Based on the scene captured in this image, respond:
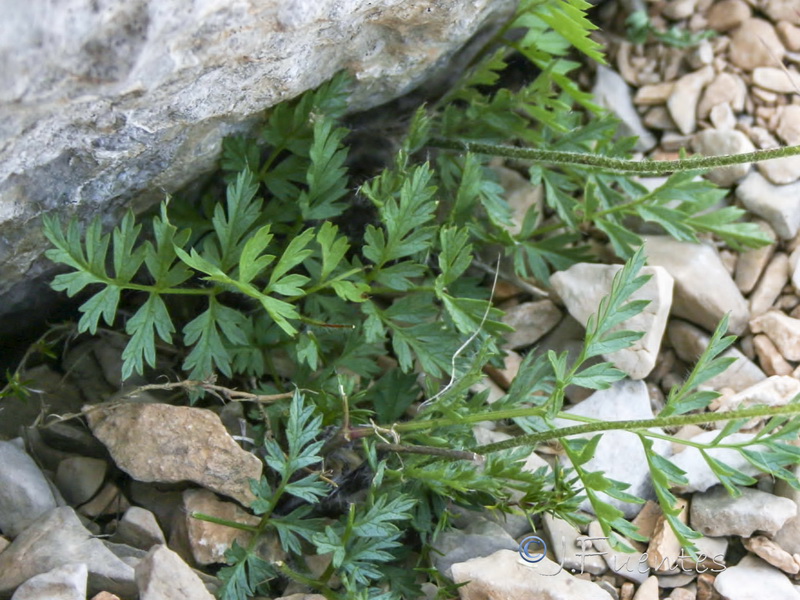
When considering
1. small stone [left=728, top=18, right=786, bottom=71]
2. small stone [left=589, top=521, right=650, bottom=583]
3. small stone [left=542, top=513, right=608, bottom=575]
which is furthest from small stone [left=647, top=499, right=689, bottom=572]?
small stone [left=728, top=18, right=786, bottom=71]

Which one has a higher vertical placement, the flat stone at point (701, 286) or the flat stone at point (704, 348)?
the flat stone at point (701, 286)

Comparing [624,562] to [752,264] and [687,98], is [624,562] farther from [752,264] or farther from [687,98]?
[687,98]

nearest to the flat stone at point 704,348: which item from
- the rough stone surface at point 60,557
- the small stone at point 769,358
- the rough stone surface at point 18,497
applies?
the small stone at point 769,358

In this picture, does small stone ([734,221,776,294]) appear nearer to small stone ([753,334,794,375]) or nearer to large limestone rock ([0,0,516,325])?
small stone ([753,334,794,375])

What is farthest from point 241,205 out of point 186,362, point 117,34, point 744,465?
point 744,465

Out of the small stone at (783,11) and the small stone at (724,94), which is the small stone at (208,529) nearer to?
the small stone at (724,94)

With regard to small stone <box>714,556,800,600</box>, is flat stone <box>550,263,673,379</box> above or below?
above
